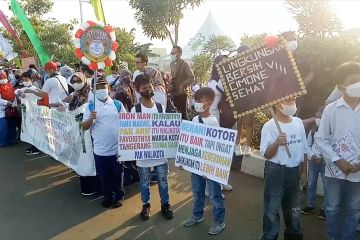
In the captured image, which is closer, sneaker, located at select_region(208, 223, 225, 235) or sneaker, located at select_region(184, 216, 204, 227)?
sneaker, located at select_region(208, 223, 225, 235)

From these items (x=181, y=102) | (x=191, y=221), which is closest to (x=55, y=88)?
(x=181, y=102)

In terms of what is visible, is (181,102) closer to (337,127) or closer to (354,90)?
(337,127)

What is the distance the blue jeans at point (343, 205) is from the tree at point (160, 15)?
19980mm

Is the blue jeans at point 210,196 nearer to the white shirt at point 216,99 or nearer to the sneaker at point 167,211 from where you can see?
the sneaker at point 167,211

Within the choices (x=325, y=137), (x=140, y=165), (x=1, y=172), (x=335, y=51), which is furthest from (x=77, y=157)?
(x=335, y=51)

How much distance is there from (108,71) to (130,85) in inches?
132

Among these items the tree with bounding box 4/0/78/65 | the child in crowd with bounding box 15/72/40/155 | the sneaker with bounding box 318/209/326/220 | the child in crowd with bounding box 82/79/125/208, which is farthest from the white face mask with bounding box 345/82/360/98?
the tree with bounding box 4/0/78/65

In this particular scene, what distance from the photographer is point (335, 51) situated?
5879mm

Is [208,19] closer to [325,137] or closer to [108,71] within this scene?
[108,71]

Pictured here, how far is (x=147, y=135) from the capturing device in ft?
15.7

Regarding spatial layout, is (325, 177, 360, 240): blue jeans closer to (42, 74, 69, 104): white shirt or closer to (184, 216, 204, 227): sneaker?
(184, 216, 204, 227): sneaker

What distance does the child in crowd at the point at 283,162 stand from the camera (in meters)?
3.61

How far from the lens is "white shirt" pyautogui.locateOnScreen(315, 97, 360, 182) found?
11.1 ft

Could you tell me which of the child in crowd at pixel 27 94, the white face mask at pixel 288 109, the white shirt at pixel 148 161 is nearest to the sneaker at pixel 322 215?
the white face mask at pixel 288 109
